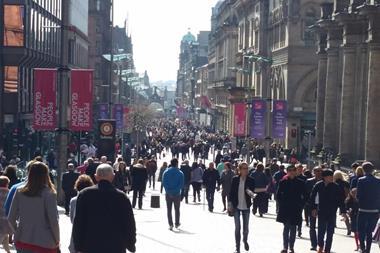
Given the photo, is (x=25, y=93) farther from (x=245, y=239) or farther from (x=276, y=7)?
(x=245, y=239)

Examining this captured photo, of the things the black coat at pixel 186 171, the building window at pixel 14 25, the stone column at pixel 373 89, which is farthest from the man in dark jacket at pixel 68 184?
the building window at pixel 14 25

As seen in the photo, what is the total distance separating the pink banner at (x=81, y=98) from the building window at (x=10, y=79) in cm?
2207

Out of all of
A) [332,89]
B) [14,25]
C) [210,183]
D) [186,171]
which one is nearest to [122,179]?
[210,183]

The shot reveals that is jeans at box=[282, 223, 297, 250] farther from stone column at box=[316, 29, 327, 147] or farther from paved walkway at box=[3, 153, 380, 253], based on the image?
stone column at box=[316, 29, 327, 147]

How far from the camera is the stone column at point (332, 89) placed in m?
44.8

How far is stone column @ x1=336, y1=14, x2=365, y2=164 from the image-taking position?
40344mm

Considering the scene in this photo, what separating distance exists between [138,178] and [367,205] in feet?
36.6

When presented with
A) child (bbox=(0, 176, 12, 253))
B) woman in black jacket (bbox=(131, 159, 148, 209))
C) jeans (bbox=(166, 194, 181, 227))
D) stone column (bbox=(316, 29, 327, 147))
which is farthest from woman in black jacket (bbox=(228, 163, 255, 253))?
stone column (bbox=(316, 29, 327, 147))

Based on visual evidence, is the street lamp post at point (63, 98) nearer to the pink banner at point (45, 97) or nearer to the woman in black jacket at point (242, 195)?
the pink banner at point (45, 97)

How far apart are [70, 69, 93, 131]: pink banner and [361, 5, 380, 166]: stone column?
44.8 feet

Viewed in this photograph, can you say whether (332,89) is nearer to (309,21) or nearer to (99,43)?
(309,21)

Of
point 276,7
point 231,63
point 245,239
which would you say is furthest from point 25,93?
point 231,63

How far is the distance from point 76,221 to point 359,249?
9.09m

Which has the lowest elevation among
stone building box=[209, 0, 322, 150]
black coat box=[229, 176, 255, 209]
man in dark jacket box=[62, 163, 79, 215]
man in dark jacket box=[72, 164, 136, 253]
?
man in dark jacket box=[62, 163, 79, 215]
